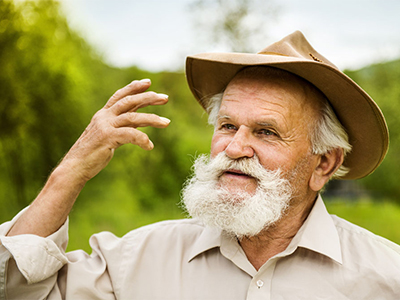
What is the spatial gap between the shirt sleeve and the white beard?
0.71m

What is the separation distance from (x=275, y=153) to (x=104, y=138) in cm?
100

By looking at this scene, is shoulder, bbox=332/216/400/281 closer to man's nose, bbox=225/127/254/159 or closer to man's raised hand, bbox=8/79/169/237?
man's nose, bbox=225/127/254/159

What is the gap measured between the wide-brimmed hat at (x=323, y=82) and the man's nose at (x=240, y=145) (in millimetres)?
400

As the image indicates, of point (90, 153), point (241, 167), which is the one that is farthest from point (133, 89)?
point (241, 167)

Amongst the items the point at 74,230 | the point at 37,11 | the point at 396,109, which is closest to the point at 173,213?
the point at 74,230

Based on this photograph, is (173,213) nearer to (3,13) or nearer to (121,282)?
(3,13)

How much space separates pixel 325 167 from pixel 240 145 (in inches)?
28.6

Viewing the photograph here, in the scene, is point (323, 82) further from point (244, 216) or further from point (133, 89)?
point (133, 89)

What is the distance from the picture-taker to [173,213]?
54.3 ft

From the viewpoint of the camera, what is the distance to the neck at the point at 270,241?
8.30ft

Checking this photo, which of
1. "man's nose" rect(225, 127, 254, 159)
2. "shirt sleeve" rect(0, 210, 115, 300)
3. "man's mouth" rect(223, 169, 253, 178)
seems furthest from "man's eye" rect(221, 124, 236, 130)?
"shirt sleeve" rect(0, 210, 115, 300)

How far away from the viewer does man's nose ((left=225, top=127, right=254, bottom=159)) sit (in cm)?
233

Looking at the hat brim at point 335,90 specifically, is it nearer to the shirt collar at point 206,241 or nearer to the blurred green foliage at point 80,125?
the shirt collar at point 206,241

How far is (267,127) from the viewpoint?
2.42m
